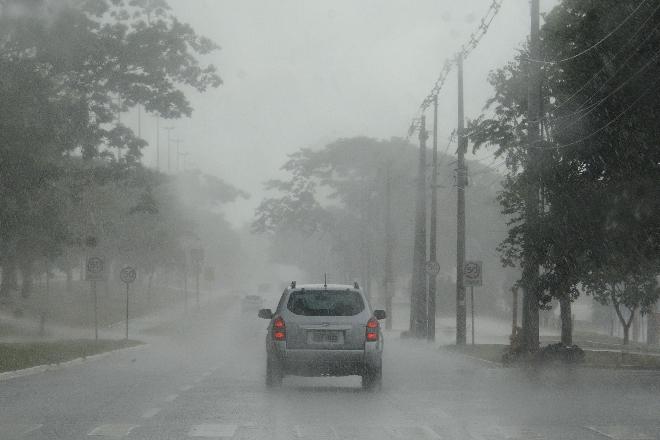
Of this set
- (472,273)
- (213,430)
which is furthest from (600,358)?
(213,430)

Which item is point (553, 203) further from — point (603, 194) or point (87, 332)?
point (87, 332)

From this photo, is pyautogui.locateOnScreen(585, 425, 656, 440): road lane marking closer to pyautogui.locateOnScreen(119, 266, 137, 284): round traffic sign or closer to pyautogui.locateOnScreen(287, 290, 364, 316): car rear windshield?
pyautogui.locateOnScreen(287, 290, 364, 316): car rear windshield

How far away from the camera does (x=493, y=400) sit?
1941 cm

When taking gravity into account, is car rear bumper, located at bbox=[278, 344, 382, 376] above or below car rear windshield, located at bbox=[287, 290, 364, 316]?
below

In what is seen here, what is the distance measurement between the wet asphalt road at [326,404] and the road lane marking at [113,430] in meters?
0.02

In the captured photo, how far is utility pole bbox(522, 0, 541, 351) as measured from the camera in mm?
28031

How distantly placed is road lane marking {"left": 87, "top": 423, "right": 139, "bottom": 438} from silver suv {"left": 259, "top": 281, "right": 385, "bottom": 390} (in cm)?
604

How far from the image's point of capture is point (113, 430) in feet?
46.3

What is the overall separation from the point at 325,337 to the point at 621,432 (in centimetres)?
712

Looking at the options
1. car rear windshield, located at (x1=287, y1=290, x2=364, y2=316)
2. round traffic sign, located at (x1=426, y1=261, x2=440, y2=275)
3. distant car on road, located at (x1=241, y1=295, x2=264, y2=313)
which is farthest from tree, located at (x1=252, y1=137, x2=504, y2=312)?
car rear windshield, located at (x1=287, y1=290, x2=364, y2=316)

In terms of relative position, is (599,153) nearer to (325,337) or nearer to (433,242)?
(325,337)

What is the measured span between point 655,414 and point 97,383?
10.5 meters

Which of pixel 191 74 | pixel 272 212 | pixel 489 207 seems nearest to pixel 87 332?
pixel 191 74

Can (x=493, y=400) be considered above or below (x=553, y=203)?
below
